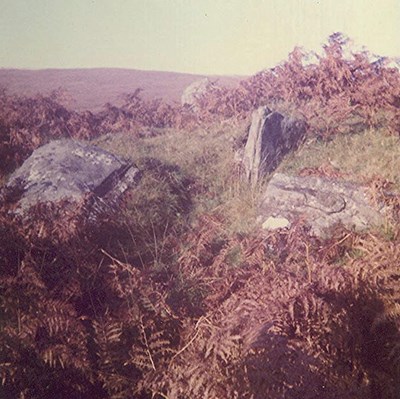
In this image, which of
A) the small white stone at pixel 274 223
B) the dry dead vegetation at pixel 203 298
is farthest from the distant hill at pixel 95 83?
the small white stone at pixel 274 223

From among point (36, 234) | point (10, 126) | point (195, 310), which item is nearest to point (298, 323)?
point (195, 310)

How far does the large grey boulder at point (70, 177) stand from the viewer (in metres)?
5.81

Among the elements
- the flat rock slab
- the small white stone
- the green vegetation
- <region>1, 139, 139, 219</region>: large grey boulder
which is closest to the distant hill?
<region>1, 139, 139, 219</region>: large grey boulder

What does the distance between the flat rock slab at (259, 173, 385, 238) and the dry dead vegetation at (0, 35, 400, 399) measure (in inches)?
10.5

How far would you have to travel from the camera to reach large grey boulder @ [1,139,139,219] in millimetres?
5809

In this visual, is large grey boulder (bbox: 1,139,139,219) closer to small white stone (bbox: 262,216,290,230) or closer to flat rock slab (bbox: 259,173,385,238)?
small white stone (bbox: 262,216,290,230)

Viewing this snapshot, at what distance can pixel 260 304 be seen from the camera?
121 inches

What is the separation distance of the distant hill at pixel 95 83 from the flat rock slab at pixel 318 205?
30.0ft

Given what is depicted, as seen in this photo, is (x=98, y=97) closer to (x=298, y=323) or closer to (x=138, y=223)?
(x=138, y=223)

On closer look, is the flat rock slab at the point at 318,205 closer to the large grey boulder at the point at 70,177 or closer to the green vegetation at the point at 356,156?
the green vegetation at the point at 356,156

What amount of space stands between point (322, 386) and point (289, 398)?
37 cm

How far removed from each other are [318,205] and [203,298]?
2.05 m

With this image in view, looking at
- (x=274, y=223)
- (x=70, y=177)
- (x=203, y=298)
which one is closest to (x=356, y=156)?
(x=274, y=223)

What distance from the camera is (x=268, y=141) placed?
280 inches
